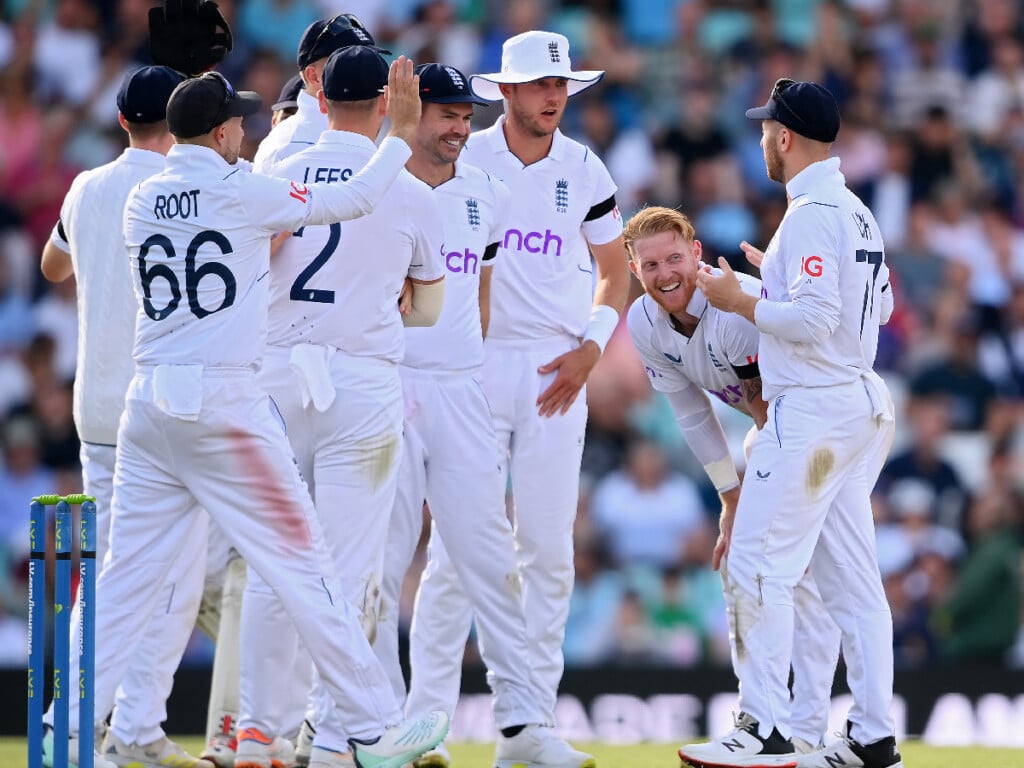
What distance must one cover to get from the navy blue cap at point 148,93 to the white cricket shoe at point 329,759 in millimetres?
2511

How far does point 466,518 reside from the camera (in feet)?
21.8

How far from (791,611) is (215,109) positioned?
275 centimetres

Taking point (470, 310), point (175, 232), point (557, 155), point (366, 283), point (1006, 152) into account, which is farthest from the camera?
point (1006, 152)

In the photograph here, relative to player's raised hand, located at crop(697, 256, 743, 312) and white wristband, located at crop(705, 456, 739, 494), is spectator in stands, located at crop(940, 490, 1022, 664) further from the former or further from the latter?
player's raised hand, located at crop(697, 256, 743, 312)

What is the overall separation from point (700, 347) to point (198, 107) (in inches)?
88.4

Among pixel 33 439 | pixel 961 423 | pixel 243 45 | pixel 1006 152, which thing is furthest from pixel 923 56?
pixel 33 439

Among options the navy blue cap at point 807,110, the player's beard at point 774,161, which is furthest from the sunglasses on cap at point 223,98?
the player's beard at point 774,161

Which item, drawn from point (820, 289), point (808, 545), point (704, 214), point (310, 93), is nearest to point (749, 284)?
point (820, 289)

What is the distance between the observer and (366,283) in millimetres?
6184

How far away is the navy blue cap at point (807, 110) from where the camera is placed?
641 cm

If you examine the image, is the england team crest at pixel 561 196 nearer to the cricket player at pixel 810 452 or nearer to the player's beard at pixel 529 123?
the player's beard at pixel 529 123

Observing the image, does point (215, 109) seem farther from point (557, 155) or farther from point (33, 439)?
point (33, 439)

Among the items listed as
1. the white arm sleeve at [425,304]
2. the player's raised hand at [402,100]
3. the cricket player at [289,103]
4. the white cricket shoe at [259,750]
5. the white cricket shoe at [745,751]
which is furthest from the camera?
the cricket player at [289,103]

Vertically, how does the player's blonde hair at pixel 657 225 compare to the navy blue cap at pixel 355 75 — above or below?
below
